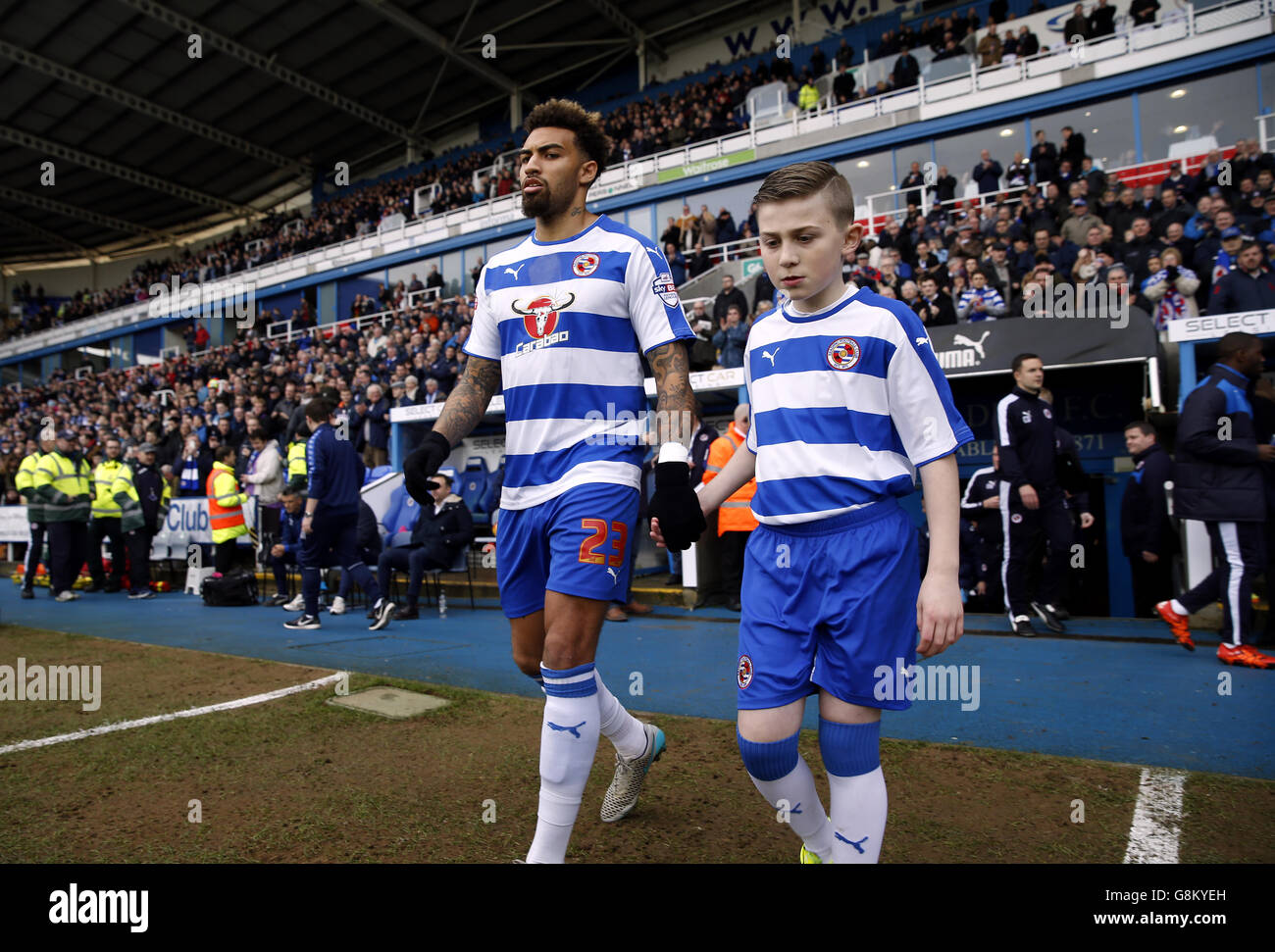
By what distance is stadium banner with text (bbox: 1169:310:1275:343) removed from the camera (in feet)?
22.1

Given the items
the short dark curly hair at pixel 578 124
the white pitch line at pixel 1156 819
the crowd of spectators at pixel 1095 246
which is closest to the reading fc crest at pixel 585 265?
the short dark curly hair at pixel 578 124

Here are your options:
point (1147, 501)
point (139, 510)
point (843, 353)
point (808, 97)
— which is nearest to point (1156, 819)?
point (843, 353)

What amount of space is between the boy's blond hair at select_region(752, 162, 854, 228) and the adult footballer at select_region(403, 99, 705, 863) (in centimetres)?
56

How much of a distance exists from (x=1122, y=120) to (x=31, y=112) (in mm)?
39033

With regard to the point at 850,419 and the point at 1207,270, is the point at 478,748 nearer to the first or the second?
the point at 850,419

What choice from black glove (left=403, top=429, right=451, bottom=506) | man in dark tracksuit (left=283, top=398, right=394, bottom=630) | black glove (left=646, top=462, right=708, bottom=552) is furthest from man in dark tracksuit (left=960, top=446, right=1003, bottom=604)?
black glove (left=403, top=429, right=451, bottom=506)

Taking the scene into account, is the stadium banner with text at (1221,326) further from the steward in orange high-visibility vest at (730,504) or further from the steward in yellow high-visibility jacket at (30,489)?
the steward in yellow high-visibility jacket at (30,489)

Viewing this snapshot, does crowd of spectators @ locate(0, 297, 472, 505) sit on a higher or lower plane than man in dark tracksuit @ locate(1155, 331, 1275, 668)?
higher

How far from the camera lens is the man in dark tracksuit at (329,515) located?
25.7 feet

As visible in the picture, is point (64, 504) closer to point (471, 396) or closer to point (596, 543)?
point (471, 396)

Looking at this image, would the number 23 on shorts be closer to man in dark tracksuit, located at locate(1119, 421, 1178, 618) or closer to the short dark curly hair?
the short dark curly hair

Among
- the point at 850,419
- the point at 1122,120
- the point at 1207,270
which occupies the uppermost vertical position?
the point at 1122,120
